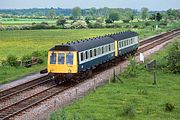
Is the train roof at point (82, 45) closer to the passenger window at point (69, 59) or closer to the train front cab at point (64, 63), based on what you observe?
the train front cab at point (64, 63)

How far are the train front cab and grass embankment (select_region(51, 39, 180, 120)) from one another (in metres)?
2.87

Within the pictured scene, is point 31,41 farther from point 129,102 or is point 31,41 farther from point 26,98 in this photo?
point 129,102

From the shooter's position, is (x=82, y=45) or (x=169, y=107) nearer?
(x=169, y=107)

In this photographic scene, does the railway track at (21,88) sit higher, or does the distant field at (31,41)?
the railway track at (21,88)

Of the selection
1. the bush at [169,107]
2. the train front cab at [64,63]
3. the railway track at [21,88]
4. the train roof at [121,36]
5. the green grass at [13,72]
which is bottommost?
the green grass at [13,72]

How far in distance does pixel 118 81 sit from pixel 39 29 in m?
110

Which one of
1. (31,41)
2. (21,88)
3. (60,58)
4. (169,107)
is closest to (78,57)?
(60,58)

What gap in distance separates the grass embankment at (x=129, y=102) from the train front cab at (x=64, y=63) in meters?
2.87

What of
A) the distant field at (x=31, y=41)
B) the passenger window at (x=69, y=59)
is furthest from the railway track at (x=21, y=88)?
the distant field at (x=31, y=41)

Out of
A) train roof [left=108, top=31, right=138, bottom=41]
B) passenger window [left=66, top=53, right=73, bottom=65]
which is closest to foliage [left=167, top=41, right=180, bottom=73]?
train roof [left=108, top=31, right=138, bottom=41]

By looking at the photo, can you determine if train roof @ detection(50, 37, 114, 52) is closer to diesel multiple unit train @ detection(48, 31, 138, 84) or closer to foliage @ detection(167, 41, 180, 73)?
diesel multiple unit train @ detection(48, 31, 138, 84)

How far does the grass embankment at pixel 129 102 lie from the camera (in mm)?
20922

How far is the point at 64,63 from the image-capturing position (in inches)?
1221

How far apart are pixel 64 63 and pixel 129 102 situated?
8.35m
